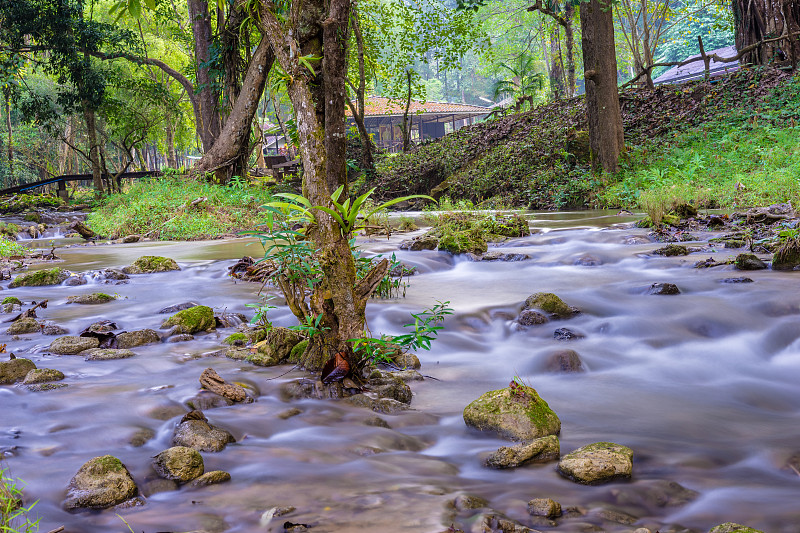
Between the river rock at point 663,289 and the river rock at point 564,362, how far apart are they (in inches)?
76.5

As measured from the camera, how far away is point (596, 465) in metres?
2.66

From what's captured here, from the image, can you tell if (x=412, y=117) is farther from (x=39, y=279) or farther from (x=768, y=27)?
(x=39, y=279)

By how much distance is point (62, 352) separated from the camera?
4.60 meters

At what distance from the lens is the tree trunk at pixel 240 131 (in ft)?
53.0

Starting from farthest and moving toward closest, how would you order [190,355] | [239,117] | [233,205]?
[239,117] < [233,205] < [190,355]

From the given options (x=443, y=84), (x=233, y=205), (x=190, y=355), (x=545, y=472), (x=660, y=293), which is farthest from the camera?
(x=443, y=84)

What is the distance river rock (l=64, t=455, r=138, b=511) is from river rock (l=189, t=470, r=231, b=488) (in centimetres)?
23

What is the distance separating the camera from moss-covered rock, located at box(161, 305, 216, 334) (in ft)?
16.9

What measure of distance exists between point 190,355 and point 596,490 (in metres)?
3.06

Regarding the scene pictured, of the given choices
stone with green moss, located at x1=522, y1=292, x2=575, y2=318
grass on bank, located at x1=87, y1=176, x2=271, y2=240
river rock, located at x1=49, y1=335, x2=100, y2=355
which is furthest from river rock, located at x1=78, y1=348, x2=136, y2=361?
grass on bank, located at x1=87, y1=176, x2=271, y2=240

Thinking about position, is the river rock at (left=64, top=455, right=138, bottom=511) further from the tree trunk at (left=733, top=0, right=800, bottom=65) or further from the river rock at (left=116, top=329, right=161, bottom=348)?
the tree trunk at (left=733, top=0, right=800, bottom=65)

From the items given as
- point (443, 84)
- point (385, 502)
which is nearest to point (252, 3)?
point (385, 502)

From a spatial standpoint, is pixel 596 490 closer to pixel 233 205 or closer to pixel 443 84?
pixel 233 205

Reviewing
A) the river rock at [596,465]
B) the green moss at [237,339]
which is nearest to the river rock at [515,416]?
the river rock at [596,465]
